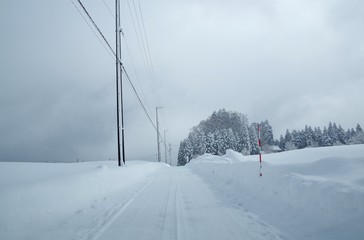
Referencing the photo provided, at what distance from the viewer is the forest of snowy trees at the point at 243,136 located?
79.2 metres

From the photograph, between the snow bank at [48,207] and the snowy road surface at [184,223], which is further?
the snow bank at [48,207]

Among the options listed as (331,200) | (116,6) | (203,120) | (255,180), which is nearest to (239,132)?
(203,120)

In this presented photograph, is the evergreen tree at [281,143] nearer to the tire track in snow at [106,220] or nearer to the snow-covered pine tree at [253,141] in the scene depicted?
the snow-covered pine tree at [253,141]

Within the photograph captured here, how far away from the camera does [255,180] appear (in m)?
10.8

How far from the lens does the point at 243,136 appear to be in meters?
79.5

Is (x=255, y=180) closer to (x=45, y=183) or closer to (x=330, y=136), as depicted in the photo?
(x=45, y=183)

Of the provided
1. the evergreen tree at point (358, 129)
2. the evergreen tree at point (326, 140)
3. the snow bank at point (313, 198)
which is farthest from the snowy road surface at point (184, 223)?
the evergreen tree at point (358, 129)

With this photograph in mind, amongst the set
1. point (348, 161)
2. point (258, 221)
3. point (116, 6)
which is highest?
point (116, 6)

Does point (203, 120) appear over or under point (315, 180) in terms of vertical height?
over

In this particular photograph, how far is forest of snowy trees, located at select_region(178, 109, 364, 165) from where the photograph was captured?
7919cm

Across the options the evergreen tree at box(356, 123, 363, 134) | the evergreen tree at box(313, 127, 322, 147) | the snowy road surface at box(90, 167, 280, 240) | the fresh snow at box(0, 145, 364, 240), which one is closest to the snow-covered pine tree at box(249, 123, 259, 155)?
the evergreen tree at box(313, 127, 322, 147)

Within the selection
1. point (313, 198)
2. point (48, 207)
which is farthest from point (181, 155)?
point (313, 198)

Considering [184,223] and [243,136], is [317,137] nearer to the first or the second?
[243,136]

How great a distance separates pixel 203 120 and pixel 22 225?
93.8 meters
